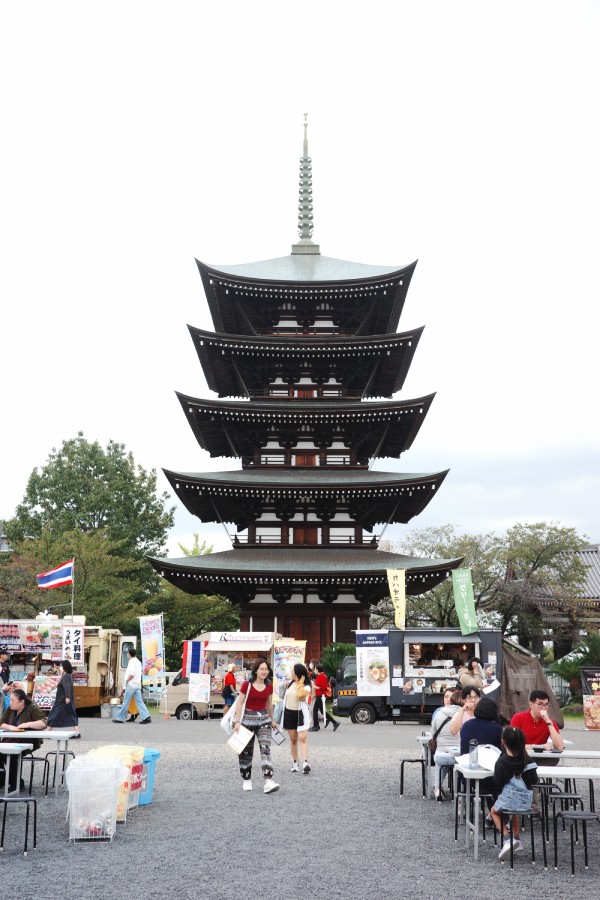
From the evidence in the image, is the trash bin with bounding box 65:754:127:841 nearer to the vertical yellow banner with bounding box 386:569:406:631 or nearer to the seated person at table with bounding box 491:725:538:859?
the seated person at table with bounding box 491:725:538:859

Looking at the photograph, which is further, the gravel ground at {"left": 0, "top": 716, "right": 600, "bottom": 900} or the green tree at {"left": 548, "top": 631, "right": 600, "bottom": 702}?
the green tree at {"left": 548, "top": 631, "right": 600, "bottom": 702}

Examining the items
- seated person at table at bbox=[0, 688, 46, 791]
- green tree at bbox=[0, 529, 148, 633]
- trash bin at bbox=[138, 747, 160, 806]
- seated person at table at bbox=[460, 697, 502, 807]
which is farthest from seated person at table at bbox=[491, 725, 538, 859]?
green tree at bbox=[0, 529, 148, 633]

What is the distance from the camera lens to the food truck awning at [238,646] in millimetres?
27672

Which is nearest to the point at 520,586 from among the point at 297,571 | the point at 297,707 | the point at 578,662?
the point at 578,662

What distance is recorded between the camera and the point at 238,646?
27766mm

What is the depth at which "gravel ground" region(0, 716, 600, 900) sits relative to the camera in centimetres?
722

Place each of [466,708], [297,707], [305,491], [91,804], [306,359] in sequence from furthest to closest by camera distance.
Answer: [306,359] < [305,491] < [297,707] < [466,708] < [91,804]

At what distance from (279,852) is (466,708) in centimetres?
317

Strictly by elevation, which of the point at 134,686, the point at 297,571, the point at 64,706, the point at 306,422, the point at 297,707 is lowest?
the point at 134,686

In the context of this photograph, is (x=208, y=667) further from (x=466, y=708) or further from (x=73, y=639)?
(x=466, y=708)

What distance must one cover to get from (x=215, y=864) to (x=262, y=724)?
438 centimetres

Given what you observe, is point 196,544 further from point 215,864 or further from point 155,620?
point 215,864

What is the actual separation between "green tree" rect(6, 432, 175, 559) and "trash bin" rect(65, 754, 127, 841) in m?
42.7

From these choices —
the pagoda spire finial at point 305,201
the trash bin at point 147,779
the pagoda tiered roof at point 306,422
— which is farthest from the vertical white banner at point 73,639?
the pagoda spire finial at point 305,201
